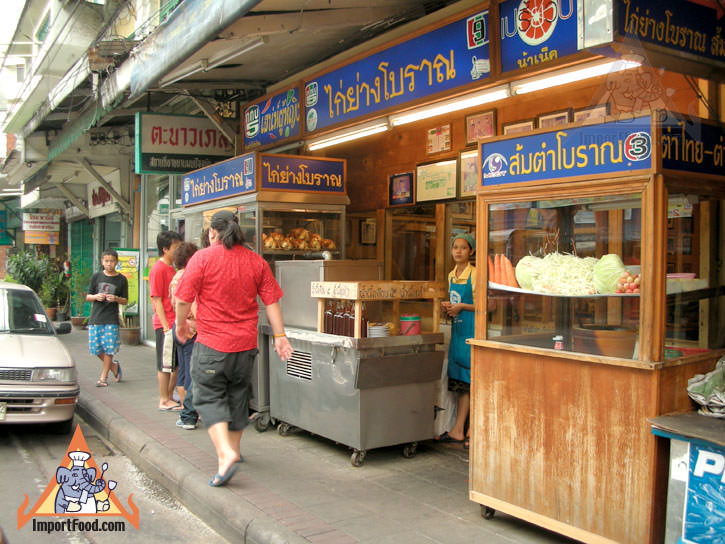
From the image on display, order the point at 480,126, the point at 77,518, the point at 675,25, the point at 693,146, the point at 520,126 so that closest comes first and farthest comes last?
the point at 693,146 < the point at 675,25 < the point at 77,518 < the point at 520,126 < the point at 480,126

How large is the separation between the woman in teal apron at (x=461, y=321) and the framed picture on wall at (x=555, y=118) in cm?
122

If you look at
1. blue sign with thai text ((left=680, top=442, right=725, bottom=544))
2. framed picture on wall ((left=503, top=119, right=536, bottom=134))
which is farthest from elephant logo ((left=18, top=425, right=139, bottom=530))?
framed picture on wall ((left=503, top=119, right=536, bottom=134))

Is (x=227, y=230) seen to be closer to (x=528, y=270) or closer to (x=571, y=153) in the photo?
(x=528, y=270)

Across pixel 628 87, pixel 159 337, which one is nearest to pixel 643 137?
pixel 628 87

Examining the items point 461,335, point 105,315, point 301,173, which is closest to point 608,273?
point 461,335

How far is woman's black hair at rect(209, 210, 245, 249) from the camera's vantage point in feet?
16.2

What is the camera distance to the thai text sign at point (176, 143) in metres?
9.30

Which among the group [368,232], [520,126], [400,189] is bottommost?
[368,232]

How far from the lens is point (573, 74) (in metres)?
4.71

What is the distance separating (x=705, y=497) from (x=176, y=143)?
27.5 ft

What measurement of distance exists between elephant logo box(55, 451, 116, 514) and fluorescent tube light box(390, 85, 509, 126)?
12.9 feet

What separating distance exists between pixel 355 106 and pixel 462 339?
2.65 m

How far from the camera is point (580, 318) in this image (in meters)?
3.96

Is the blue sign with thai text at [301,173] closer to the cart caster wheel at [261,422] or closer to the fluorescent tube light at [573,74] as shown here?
the cart caster wheel at [261,422]
